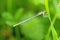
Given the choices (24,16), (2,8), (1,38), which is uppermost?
(2,8)

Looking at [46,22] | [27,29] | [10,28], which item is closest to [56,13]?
[46,22]

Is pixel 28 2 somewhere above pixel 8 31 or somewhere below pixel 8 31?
above

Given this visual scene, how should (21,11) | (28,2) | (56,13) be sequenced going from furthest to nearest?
(28,2) < (21,11) < (56,13)

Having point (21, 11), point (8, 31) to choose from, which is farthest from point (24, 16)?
point (8, 31)

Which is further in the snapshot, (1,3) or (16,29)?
(1,3)

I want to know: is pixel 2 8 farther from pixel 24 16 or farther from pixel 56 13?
pixel 56 13

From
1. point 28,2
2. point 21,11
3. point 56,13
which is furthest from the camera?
point 28,2
